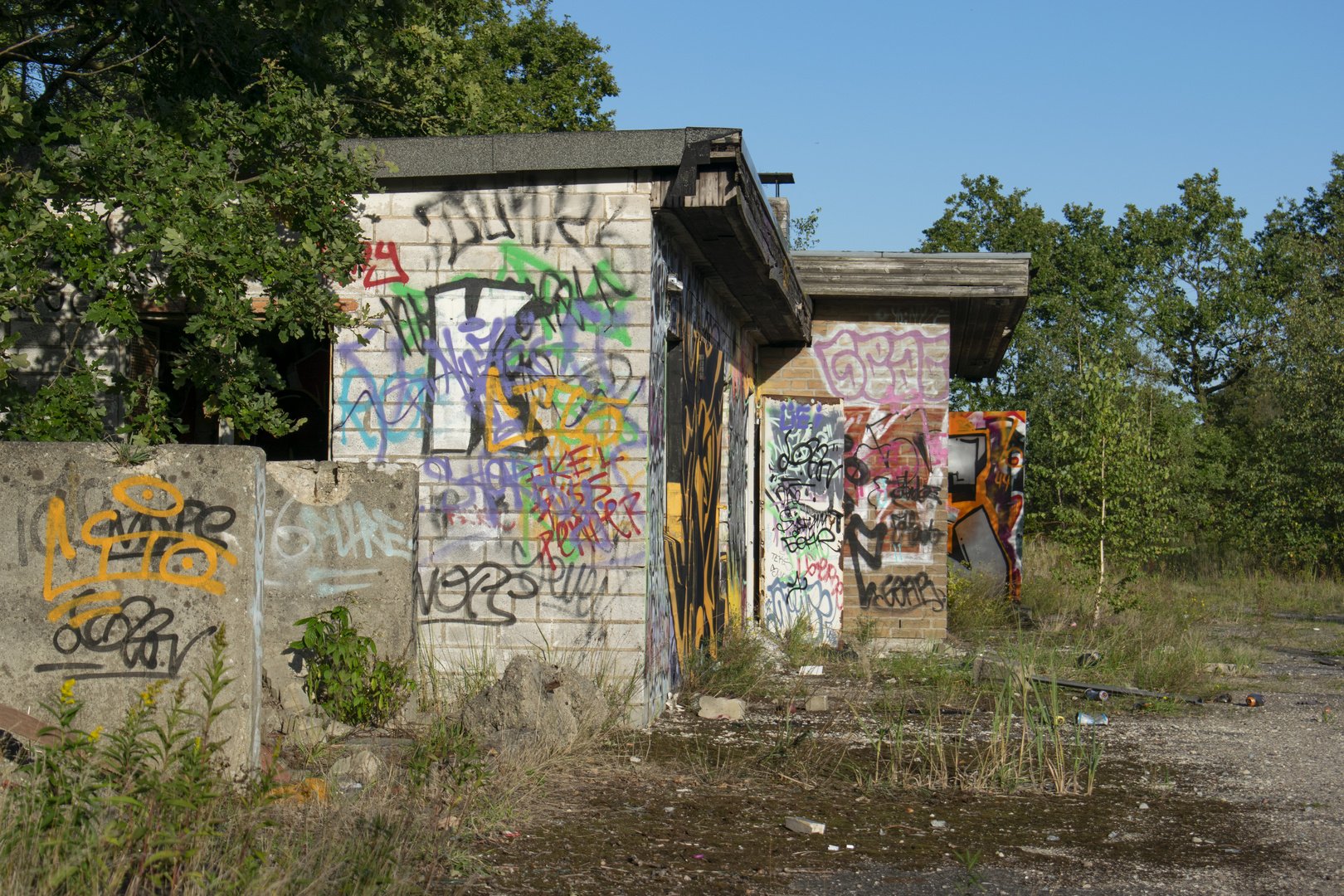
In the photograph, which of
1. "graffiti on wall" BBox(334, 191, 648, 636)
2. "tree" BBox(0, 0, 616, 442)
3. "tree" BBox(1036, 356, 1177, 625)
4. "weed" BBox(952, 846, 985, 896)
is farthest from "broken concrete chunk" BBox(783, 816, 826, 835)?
"tree" BBox(1036, 356, 1177, 625)

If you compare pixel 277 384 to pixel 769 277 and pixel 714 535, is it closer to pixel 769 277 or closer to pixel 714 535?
pixel 769 277

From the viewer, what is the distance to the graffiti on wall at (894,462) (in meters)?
11.3

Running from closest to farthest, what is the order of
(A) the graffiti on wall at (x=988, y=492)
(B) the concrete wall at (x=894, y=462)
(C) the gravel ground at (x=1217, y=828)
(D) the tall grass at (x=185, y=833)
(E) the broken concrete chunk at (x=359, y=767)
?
1. (D) the tall grass at (x=185, y=833)
2. (C) the gravel ground at (x=1217, y=828)
3. (E) the broken concrete chunk at (x=359, y=767)
4. (B) the concrete wall at (x=894, y=462)
5. (A) the graffiti on wall at (x=988, y=492)

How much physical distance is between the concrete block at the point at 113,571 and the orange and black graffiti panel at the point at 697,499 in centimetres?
346

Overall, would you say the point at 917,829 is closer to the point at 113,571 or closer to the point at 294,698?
the point at 294,698

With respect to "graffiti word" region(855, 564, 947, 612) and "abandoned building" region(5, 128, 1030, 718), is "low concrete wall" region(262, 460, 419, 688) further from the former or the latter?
"graffiti word" region(855, 564, 947, 612)

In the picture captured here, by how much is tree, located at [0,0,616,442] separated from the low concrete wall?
1.62 feet

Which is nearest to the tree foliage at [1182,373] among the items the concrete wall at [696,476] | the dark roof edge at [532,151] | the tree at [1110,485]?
the tree at [1110,485]

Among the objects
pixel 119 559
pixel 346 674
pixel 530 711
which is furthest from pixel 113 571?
pixel 530 711

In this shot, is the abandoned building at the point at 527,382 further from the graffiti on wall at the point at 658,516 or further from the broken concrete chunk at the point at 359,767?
the broken concrete chunk at the point at 359,767

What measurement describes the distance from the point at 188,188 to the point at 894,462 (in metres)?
7.69

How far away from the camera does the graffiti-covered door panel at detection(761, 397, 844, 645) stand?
10844 millimetres

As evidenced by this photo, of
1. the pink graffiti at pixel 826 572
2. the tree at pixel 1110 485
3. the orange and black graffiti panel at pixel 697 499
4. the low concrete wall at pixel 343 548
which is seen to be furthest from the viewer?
the tree at pixel 1110 485

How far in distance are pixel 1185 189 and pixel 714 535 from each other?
98.3 ft
